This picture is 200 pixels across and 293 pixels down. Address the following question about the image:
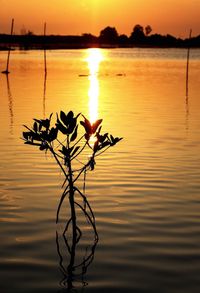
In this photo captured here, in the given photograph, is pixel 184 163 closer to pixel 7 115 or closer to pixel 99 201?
pixel 99 201

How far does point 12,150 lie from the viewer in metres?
19.8

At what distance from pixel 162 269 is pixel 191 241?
138 centimetres

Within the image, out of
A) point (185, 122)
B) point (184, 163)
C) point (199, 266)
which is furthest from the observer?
point (185, 122)

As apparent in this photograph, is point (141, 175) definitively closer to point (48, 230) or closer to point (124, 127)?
point (48, 230)

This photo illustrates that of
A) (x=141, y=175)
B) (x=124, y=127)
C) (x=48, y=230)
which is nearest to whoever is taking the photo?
(x=48, y=230)

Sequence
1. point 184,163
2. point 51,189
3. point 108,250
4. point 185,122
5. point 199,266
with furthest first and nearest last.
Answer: point 185,122, point 184,163, point 51,189, point 108,250, point 199,266

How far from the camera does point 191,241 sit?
33.1ft

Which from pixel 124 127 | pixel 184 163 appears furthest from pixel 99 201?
pixel 124 127

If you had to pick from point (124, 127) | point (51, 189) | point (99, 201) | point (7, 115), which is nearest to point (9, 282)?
point (99, 201)

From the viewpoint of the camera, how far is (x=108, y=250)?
31.9ft

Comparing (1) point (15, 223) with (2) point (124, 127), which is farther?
(2) point (124, 127)

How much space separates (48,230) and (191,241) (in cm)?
236

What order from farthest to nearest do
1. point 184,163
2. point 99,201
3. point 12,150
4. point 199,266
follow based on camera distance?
1. point 12,150
2. point 184,163
3. point 99,201
4. point 199,266

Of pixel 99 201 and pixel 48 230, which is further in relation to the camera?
pixel 99 201
